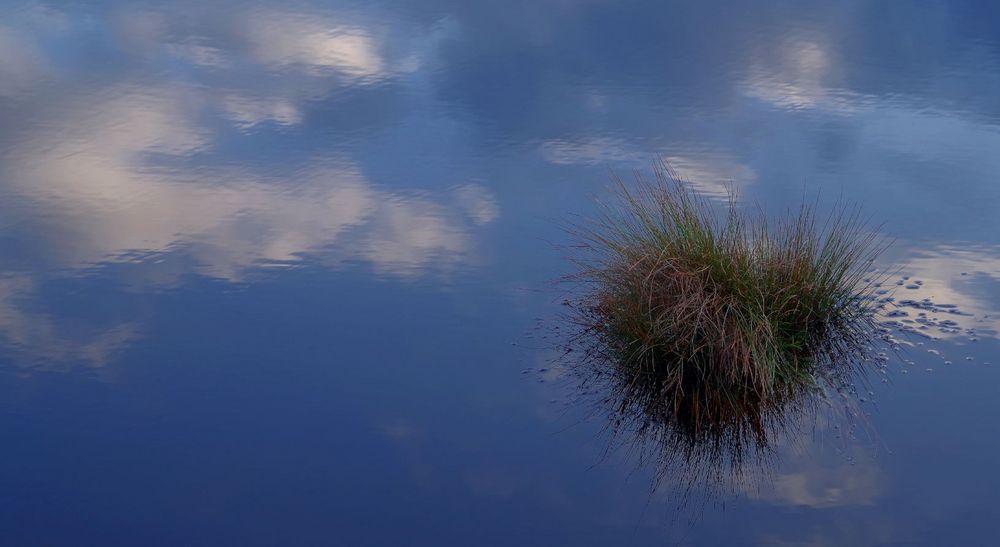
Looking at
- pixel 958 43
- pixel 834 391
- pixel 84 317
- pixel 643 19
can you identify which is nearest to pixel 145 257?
pixel 84 317

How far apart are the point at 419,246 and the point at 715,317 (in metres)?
1.83

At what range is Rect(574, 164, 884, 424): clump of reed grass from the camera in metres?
3.96

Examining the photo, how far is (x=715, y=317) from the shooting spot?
3.98 metres

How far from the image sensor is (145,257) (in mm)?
5316

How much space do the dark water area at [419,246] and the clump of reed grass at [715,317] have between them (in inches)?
8.0

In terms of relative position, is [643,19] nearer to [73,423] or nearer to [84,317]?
[84,317]

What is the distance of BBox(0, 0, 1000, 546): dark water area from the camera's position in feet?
12.0

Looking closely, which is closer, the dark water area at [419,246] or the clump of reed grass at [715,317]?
the dark water area at [419,246]

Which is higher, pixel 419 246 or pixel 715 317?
pixel 419 246

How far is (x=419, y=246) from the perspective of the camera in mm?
5434

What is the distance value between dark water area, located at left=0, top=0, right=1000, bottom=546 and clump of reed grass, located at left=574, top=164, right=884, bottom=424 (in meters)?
0.20

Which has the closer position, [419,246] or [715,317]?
[715,317]

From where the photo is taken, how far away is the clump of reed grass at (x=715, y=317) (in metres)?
3.96

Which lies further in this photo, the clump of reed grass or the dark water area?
the clump of reed grass
